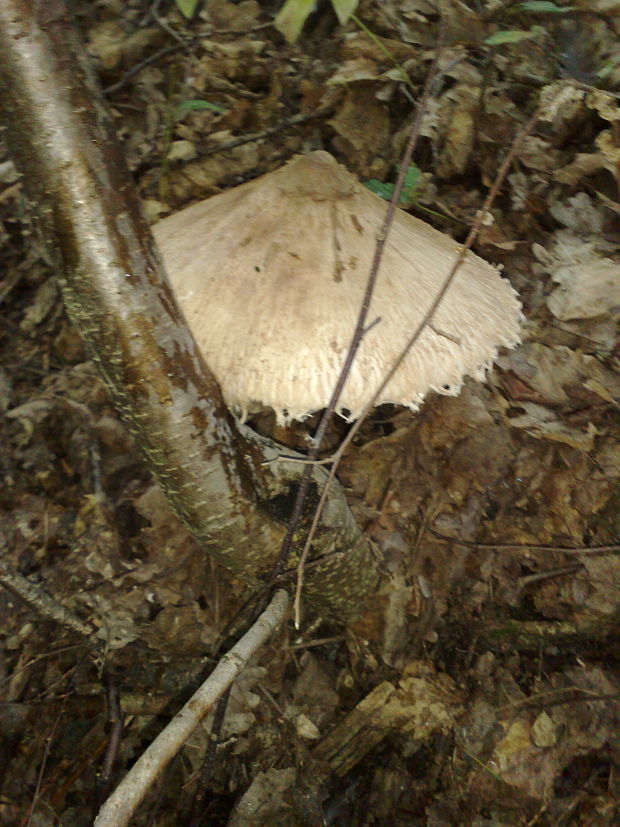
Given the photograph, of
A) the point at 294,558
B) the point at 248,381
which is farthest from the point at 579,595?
the point at 248,381

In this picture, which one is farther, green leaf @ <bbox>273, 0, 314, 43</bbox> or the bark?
green leaf @ <bbox>273, 0, 314, 43</bbox>

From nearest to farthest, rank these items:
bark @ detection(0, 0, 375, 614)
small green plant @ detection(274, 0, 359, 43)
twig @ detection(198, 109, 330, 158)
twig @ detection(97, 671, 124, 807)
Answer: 1. bark @ detection(0, 0, 375, 614)
2. small green plant @ detection(274, 0, 359, 43)
3. twig @ detection(97, 671, 124, 807)
4. twig @ detection(198, 109, 330, 158)

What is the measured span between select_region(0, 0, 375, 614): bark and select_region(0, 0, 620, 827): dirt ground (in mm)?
1068

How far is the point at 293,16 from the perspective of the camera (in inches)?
66.7

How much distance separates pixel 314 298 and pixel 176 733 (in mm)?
1400

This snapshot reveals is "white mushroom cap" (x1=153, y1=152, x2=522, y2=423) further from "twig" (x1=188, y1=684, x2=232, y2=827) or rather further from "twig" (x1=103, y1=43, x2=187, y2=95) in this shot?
"twig" (x1=103, y1=43, x2=187, y2=95)

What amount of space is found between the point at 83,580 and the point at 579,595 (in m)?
2.49

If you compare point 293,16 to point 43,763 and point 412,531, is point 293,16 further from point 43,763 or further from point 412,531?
point 43,763

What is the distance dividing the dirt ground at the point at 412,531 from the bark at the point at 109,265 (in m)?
1.07

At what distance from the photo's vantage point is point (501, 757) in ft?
7.55

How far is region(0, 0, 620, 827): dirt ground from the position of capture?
238 cm

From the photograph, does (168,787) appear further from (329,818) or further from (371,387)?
(371,387)

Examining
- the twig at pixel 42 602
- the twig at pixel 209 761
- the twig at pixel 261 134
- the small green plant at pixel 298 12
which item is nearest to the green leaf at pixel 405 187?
the twig at pixel 261 134

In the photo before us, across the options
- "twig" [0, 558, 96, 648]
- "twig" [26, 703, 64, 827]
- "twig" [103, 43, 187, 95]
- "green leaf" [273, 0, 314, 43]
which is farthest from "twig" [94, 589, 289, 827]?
"twig" [103, 43, 187, 95]
